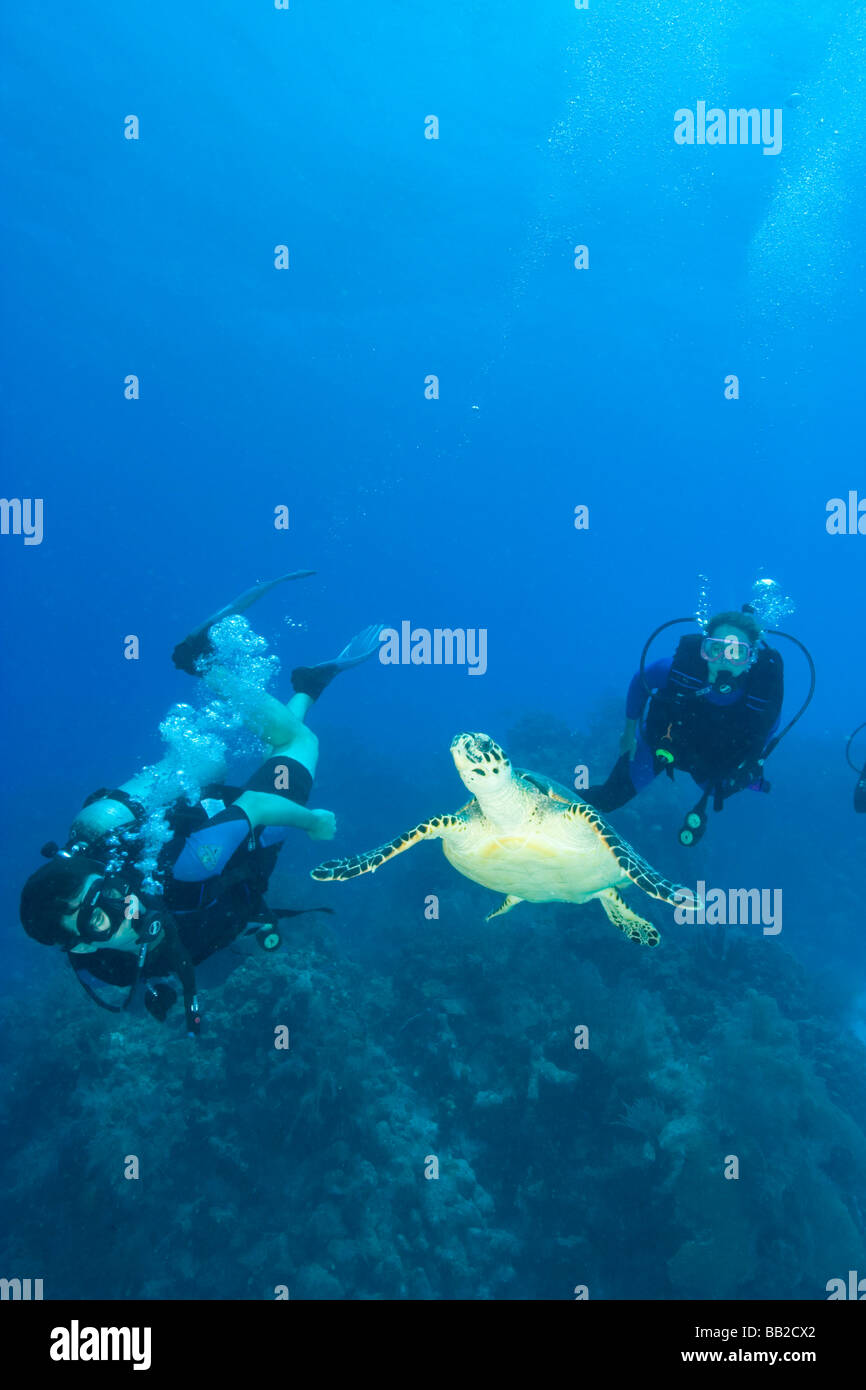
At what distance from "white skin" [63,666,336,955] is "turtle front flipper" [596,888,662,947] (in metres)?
2.96

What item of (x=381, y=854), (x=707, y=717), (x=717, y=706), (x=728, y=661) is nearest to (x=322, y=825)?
(x=381, y=854)

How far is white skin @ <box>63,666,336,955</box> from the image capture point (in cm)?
389

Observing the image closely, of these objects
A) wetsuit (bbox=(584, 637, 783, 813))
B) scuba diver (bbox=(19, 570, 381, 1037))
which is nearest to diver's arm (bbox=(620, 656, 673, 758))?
wetsuit (bbox=(584, 637, 783, 813))

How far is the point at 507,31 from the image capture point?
24797 millimetres

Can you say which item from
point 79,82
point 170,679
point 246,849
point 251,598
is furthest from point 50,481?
point 246,849

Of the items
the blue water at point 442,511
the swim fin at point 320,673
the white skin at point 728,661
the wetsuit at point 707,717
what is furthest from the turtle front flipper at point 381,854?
the blue water at point 442,511

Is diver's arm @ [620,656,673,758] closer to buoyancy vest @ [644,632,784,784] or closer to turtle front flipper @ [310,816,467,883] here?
buoyancy vest @ [644,632,784,784]

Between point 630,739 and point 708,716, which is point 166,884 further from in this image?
point 708,716

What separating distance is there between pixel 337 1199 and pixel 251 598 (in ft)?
25.6

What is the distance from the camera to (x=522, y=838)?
486 centimetres

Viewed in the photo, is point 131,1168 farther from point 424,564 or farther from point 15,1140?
point 424,564

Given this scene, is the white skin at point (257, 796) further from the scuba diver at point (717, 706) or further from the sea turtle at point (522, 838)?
the scuba diver at point (717, 706)

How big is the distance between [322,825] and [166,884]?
2.01 metres
